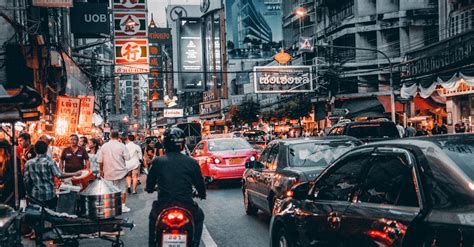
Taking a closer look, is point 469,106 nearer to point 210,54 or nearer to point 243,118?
point 243,118

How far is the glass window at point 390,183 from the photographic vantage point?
3.90 metres

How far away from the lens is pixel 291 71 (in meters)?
39.6

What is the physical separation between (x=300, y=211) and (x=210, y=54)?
98.5 metres

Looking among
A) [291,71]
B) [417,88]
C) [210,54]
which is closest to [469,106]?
[417,88]

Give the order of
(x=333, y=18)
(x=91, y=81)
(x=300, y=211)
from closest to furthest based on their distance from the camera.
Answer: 1. (x=300, y=211)
2. (x=91, y=81)
3. (x=333, y=18)

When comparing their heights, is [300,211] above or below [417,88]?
below

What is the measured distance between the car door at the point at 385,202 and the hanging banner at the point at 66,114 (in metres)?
16.8

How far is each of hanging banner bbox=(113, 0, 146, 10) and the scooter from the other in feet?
70.2

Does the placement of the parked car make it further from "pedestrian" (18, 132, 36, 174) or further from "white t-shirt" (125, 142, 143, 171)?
"pedestrian" (18, 132, 36, 174)

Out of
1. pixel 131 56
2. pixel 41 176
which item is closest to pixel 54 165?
pixel 41 176

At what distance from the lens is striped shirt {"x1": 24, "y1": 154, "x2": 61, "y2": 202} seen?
8492 mm

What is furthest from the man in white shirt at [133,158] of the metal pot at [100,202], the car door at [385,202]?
the car door at [385,202]

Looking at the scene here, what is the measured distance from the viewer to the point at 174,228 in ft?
18.3

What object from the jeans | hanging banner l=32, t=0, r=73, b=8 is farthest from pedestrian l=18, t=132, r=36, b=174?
hanging banner l=32, t=0, r=73, b=8
